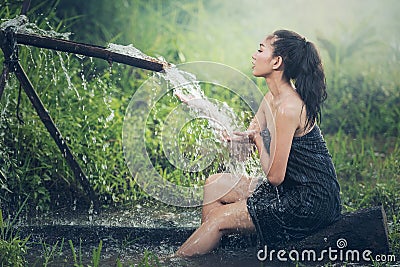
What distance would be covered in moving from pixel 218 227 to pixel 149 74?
9.37 ft

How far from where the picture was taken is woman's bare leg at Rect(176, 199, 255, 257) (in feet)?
12.6

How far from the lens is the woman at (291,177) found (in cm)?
381

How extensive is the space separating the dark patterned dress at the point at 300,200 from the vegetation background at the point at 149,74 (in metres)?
0.55

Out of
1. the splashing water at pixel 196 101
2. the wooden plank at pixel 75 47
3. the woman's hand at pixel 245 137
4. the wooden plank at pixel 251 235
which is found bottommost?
the wooden plank at pixel 251 235

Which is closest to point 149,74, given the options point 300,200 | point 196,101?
point 196,101

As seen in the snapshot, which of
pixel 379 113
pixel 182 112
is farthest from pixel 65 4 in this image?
pixel 379 113

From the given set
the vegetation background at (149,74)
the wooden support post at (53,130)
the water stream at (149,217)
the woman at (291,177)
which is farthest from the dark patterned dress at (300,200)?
the wooden support post at (53,130)

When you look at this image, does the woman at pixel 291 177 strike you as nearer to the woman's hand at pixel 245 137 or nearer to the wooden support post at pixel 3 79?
the woman's hand at pixel 245 137

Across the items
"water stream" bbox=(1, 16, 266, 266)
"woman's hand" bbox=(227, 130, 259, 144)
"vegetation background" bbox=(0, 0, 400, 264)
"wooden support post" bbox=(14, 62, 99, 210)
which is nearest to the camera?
"woman's hand" bbox=(227, 130, 259, 144)

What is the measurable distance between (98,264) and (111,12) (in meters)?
4.58

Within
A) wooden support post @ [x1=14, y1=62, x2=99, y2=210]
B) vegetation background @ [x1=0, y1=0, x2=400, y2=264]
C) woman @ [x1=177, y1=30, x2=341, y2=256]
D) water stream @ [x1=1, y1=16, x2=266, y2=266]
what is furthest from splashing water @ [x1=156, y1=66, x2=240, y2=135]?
wooden support post @ [x1=14, y1=62, x2=99, y2=210]

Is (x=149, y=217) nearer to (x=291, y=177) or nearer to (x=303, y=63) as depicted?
(x=291, y=177)

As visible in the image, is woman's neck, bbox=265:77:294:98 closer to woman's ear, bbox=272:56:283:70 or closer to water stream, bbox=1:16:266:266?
woman's ear, bbox=272:56:283:70

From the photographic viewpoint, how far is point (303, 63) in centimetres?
384
